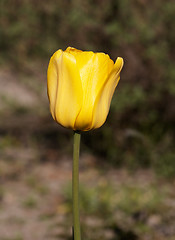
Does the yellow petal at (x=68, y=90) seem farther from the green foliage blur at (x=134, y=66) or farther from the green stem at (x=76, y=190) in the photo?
the green foliage blur at (x=134, y=66)

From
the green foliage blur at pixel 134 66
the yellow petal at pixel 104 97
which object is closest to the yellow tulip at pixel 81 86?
the yellow petal at pixel 104 97

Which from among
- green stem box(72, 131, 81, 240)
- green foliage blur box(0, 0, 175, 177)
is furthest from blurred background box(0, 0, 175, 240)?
green stem box(72, 131, 81, 240)

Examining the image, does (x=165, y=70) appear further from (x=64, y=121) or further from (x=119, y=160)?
(x=64, y=121)

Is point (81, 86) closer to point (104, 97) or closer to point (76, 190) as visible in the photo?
point (104, 97)

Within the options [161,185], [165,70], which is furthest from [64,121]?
[165,70]

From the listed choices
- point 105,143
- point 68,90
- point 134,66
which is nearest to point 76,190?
point 68,90
